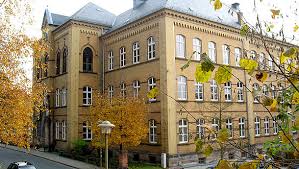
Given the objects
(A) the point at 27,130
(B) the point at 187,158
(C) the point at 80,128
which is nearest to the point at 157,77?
(B) the point at 187,158

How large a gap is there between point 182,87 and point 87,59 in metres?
11.8

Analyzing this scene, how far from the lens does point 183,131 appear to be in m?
27.4

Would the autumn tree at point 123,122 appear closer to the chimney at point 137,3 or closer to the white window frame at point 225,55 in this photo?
the white window frame at point 225,55

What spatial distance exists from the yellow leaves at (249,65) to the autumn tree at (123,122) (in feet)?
72.9

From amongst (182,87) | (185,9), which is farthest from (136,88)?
(185,9)

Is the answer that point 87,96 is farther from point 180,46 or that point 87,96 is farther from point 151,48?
point 180,46

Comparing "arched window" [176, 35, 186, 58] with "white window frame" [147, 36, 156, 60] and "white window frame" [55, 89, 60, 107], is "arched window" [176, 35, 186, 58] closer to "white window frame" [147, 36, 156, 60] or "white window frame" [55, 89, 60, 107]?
"white window frame" [147, 36, 156, 60]

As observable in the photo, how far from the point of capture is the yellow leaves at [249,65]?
9.55 ft

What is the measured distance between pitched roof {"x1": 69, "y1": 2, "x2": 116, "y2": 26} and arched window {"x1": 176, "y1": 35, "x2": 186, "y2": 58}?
10.8 meters

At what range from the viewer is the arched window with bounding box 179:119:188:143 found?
27094 mm

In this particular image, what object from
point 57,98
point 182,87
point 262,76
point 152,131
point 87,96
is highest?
point 182,87

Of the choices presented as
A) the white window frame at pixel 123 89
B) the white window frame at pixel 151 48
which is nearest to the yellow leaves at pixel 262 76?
the white window frame at pixel 151 48

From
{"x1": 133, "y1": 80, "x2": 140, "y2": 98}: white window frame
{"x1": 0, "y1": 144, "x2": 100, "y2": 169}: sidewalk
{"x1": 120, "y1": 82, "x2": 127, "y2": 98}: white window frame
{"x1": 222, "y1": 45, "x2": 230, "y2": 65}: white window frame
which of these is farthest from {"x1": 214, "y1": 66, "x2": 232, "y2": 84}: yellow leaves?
{"x1": 222, "y1": 45, "x2": 230, "y2": 65}: white window frame

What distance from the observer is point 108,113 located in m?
25.5
